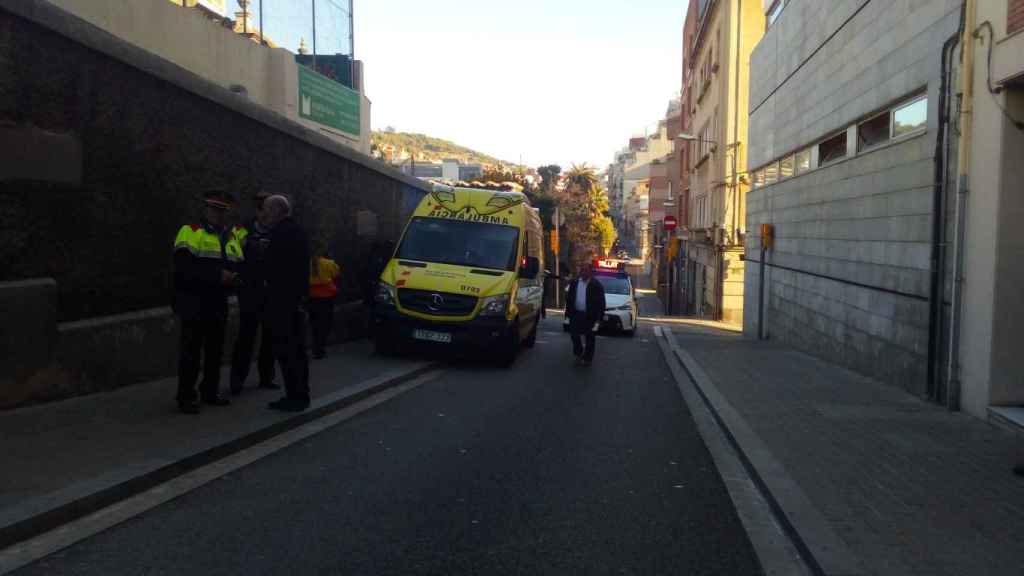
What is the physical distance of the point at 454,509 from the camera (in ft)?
17.3

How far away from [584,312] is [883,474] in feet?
25.9

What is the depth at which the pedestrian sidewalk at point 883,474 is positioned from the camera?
15.2 ft

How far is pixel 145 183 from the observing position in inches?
337

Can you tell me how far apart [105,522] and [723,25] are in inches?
1311

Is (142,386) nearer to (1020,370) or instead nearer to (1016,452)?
(1016,452)

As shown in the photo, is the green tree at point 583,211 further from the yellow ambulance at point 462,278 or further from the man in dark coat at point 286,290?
the man in dark coat at point 286,290

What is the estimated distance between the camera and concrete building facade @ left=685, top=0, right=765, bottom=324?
31.8 m

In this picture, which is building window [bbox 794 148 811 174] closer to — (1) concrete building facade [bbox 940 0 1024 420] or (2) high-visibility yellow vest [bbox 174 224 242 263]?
(1) concrete building facade [bbox 940 0 1024 420]

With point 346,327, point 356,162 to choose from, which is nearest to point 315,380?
point 346,327

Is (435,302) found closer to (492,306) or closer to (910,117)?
(492,306)

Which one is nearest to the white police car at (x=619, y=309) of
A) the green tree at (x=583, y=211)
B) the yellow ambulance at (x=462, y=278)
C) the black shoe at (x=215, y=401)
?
the yellow ambulance at (x=462, y=278)

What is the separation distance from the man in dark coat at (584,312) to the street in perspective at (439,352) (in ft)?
0.16

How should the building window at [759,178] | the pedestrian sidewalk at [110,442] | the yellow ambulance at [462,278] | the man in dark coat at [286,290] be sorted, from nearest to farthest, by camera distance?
the pedestrian sidewalk at [110,442], the man in dark coat at [286,290], the yellow ambulance at [462,278], the building window at [759,178]

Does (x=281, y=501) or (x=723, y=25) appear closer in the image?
(x=281, y=501)
